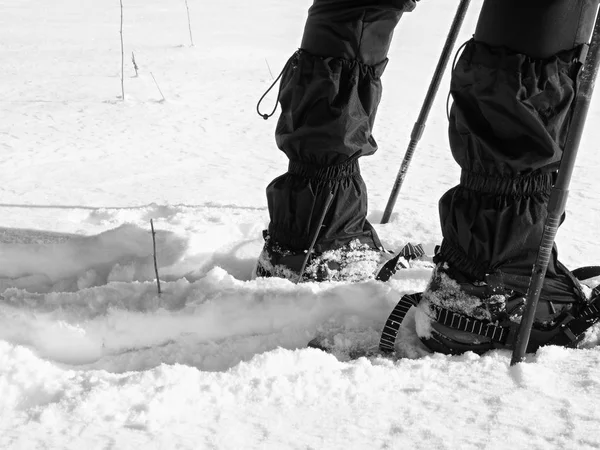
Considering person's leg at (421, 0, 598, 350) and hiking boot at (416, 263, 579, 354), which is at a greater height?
person's leg at (421, 0, 598, 350)

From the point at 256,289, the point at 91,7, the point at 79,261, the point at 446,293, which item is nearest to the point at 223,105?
the point at 79,261

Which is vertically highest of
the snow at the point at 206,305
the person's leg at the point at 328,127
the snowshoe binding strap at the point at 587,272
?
the person's leg at the point at 328,127

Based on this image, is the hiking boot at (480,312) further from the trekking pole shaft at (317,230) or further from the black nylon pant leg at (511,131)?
the trekking pole shaft at (317,230)

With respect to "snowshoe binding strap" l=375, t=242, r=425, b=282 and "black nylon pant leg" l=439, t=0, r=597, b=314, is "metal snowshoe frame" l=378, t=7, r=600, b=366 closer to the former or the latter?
"black nylon pant leg" l=439, t=0, r=597, b=314

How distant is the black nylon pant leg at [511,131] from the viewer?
1.12 m

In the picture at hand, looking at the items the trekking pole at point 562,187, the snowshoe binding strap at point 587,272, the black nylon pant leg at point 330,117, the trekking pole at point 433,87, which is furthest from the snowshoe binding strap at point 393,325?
the trekking pole at point 433,87

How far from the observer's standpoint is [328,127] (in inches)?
59.9

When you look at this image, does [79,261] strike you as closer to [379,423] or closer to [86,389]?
[86,389]

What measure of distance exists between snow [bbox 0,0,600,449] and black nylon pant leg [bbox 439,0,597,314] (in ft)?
0.70

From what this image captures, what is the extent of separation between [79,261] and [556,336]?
1438 millimetres

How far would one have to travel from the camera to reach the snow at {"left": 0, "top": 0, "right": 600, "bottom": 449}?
3.13 feet

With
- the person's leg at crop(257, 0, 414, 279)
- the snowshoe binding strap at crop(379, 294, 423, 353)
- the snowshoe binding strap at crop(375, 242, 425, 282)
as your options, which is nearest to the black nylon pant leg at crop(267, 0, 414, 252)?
the person's leg at crop(257, 0, 414, 279)

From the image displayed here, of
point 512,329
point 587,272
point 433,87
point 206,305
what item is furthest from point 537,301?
point 433,87

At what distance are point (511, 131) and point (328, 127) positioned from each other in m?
0.52
